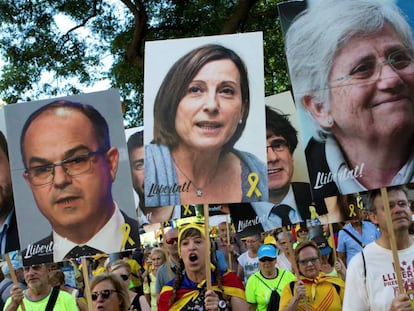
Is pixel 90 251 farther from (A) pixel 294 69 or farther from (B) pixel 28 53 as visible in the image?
(B) pixel 28 53

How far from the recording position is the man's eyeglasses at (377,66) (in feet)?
15.6

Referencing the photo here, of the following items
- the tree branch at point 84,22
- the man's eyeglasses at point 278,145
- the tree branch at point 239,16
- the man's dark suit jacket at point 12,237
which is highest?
the tree branch at point 84,22

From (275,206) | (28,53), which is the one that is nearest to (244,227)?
(275,206)

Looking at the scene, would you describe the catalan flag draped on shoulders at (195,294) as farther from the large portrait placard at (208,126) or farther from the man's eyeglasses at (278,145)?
the man's eyeglasses at (278,145)

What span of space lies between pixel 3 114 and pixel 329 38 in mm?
2646

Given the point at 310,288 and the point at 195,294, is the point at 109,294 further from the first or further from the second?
the point at 310,288

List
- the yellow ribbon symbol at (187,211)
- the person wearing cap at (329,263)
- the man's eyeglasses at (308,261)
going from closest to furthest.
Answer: the man's eyeglasses at (308,261), the person wearing cap at (329,263), the yellow ribbon symbol at (187,211)

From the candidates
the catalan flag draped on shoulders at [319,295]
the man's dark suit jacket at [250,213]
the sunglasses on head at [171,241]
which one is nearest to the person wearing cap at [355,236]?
the man's dark suit jacket at [250,213]

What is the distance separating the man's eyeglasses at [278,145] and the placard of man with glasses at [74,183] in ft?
6.32

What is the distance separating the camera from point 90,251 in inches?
225

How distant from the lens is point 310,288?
6.45 metres

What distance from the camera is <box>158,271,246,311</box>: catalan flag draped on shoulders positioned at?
5.26m

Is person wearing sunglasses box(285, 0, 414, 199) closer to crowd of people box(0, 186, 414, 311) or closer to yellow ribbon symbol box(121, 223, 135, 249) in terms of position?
crowd of people box(0, 186, 414, 311)

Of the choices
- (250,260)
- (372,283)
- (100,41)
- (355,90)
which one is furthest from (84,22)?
(372,283)
